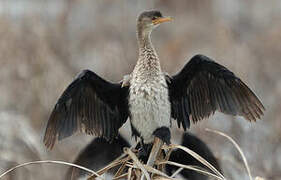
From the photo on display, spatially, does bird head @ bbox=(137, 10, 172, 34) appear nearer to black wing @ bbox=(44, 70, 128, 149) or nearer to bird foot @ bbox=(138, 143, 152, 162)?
black wing @ bbox=(44, 70, 128, 149)

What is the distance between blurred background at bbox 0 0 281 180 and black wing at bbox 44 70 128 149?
1207 mm

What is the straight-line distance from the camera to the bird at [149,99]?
258 cm

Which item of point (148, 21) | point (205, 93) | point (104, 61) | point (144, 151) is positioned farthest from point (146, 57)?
point (104, 61)

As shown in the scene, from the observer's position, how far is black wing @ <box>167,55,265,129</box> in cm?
264

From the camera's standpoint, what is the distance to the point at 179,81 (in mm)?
2838

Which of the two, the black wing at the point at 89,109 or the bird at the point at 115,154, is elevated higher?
the black wing at the point at 89,109

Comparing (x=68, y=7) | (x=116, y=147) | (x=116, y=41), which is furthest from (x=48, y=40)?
(x=116, y=147)

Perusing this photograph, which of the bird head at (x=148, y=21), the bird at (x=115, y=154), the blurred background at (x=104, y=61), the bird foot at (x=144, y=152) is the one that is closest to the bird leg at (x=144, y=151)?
the bird foot at (x=144, y=152)

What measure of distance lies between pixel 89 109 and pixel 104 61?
360 centimetres

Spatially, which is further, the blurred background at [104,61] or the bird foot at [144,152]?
the blurred background at [104,61]

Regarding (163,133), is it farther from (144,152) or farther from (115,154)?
(115,154)

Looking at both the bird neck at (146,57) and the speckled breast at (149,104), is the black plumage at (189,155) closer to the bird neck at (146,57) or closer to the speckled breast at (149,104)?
the speckled breast at (149,104)

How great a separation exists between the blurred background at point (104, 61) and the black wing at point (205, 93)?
3.27 ft

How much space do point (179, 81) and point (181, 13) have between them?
6.33 metres
